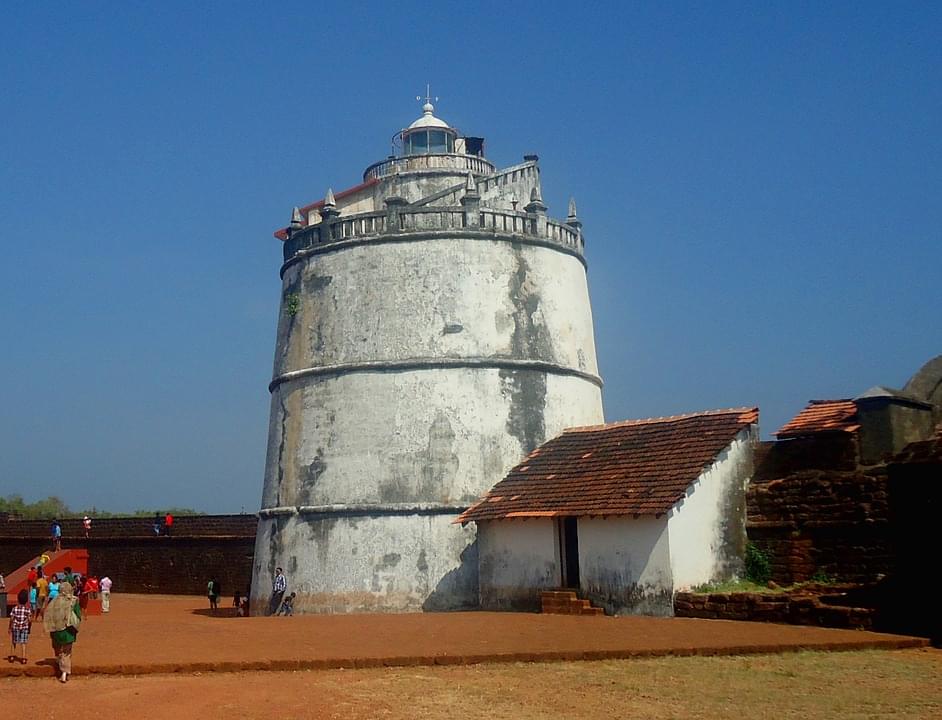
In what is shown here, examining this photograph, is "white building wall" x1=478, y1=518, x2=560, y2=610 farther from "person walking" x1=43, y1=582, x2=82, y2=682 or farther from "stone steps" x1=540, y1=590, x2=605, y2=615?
"person walking" x1=43, y1=582, x2=82, y2=682

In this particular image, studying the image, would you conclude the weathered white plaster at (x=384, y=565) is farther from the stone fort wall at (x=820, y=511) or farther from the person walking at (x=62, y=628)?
the person walking at (x=62, y=628)

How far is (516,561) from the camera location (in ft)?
60.0

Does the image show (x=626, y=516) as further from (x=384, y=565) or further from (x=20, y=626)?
(x=20, y=626)

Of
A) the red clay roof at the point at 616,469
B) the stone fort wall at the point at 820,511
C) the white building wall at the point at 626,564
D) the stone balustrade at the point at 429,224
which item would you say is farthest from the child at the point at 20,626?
the stone balustrade at the point at 429,224

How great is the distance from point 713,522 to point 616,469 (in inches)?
76.2

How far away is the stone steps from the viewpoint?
1680cm

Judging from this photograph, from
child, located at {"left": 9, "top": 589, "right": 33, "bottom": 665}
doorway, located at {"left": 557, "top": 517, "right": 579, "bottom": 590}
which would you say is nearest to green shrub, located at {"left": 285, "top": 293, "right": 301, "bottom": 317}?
doorway, located at {"left": 557, "top": 517, "right": 579, "bottom": 590}

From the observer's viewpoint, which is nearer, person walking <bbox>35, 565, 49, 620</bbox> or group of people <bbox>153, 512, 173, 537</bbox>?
person walking <bbox>35, 565, 49, 620</bbox>

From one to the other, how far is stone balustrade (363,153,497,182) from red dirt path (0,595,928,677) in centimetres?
1162

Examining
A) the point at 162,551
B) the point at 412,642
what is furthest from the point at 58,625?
the point at 162,551

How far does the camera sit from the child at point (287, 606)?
65.8 feet

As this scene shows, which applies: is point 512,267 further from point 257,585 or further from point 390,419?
point 257,585

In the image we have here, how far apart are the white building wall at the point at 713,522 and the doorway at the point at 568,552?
→ 2051mm

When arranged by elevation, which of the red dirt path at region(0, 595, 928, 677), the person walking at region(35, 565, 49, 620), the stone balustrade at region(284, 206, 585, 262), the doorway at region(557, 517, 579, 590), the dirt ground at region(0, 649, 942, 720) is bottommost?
the dirt ground at region(0, 649, 942, 720)
